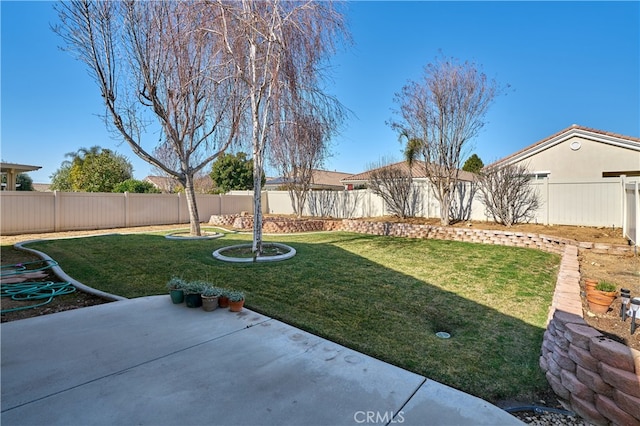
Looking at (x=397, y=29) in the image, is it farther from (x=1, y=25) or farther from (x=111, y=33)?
(x=1, y=25)

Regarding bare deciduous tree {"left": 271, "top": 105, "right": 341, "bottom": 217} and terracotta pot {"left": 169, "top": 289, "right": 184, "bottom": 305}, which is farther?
bare deciduous tree {"left": 271, "top": 105, "right": 341, "bottom": 217}

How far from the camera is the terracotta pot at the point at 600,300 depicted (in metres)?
3.32

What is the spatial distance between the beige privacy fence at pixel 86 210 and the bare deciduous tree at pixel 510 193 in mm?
13824

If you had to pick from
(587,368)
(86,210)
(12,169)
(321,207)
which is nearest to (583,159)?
(321,207)

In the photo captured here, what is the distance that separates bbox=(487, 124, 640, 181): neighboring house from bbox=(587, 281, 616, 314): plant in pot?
11.5 metres

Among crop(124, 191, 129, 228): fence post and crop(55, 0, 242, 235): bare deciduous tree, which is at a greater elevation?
crop(55, 0, 242, 235): bare deciduous tree

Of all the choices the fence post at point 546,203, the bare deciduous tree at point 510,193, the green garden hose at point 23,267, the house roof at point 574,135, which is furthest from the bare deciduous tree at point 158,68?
the fence post at point 546,203

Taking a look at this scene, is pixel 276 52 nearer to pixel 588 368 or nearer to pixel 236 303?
pixel 236 303

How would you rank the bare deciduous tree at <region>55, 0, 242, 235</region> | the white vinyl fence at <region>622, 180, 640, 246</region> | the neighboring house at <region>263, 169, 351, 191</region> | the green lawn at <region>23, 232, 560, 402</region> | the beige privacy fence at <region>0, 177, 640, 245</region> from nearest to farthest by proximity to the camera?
the green lawn at <region>23, 232, 560, 402</region> → the white vinyl fence at <region>622, 180, 640, 246</region> → the bare deciduous tree at <region>55, 0, 242, 235</region> → the beige privacy fence at <region>0, 177, 640, 245</region> → the neighboring house at <region>263, 169, 351, 191</region>

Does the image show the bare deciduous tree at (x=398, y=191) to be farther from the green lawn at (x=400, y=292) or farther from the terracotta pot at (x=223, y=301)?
the terracotta pot at (x=223, y=301)

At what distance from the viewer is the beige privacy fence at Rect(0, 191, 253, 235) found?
37.2 ft

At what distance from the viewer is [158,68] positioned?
31.0 ft

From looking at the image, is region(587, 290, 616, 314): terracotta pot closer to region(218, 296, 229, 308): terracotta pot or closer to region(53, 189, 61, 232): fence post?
region(218, 296, 229, 308): terracotta pot

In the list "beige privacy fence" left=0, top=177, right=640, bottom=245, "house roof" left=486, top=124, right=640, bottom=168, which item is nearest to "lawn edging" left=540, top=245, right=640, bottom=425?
"beige privacy fence" left=0, top=177, right=640, bottom=245
